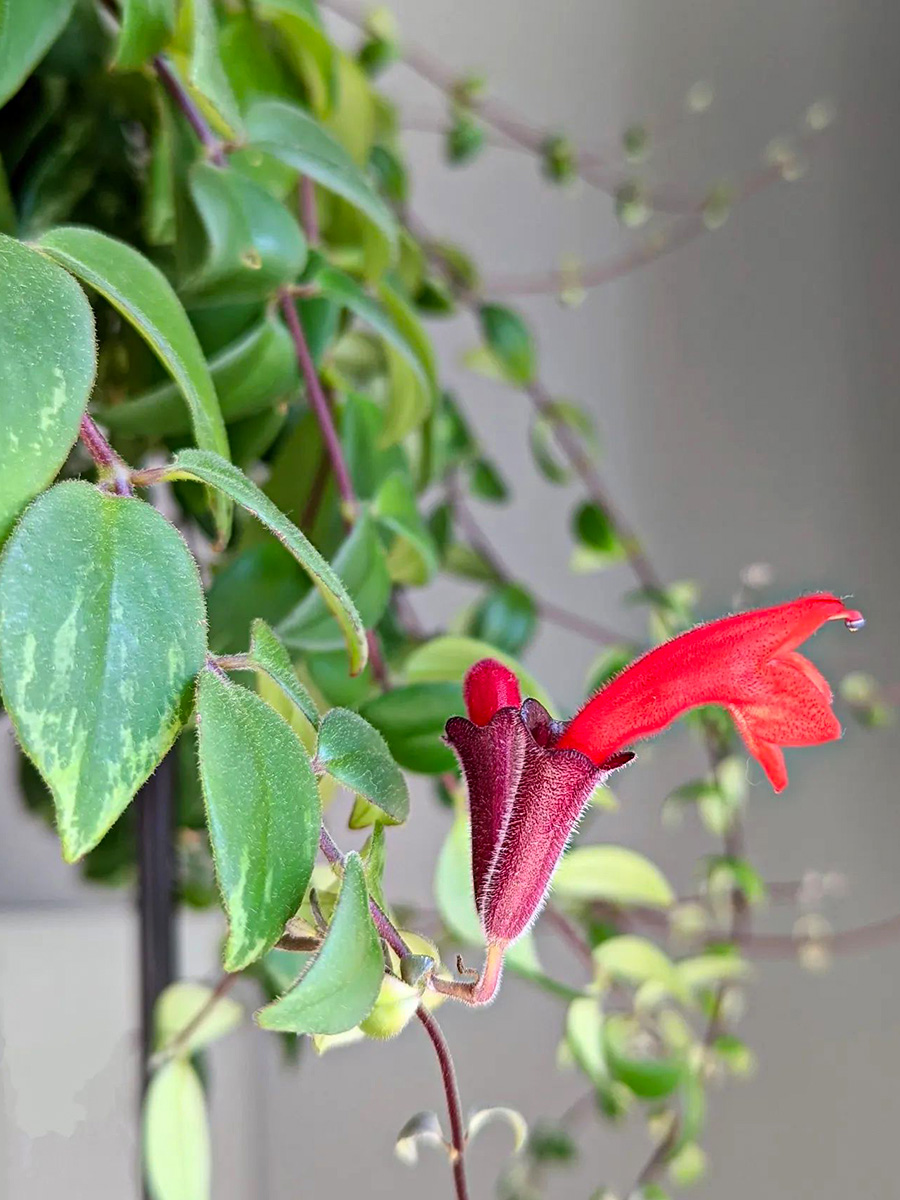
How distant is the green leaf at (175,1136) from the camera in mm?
296

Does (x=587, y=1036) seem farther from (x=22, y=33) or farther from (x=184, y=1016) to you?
(x=22, y=33)

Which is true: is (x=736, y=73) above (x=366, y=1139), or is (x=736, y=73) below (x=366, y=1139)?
above

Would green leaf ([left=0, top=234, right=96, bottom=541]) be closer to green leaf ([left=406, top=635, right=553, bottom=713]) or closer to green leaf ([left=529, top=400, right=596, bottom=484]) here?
green leaf ([left=406, top=635, right=553, bottom=713])

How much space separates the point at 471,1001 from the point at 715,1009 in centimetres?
38

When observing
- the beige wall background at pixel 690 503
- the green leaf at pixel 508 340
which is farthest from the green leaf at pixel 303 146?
the beige wall background at pixel 690 503

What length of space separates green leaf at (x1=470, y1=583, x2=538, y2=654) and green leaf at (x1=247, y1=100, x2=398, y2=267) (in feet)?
0.76

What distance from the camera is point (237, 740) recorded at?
0.13m

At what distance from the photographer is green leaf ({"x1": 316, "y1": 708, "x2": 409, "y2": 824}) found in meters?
0.16

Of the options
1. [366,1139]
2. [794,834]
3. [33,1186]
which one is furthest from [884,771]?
[33,1186]

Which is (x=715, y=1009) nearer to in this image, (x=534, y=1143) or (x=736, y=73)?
(x=534, y=1143)

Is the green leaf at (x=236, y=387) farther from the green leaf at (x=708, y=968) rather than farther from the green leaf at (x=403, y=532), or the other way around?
the green leaf at (x=708, y=968)

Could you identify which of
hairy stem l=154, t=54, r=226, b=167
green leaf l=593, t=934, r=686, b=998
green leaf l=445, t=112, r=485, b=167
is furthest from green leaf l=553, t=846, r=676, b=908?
green leaf l=445, t=112, r=485, b=167

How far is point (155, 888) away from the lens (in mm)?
340

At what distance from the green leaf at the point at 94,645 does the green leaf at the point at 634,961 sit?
0.28 meters
